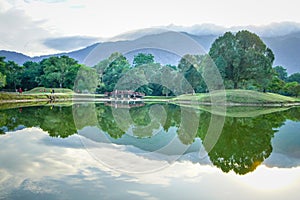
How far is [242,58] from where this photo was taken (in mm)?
41406

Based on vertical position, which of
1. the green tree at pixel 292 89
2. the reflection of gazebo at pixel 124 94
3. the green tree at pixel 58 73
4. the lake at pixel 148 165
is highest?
the green tree at pixel 58 73

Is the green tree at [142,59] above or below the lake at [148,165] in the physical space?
above

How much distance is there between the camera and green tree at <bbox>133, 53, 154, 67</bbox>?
195 ft

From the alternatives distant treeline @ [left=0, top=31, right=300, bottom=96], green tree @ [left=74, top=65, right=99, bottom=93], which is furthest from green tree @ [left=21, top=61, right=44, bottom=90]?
green tree @ [left=74, top=65, right=99, bottom=93]

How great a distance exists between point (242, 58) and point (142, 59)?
930 inches

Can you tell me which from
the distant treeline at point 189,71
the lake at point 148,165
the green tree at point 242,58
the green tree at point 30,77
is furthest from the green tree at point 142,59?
the lake at point 148,165

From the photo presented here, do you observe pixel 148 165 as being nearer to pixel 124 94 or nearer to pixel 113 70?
pixel 124 94

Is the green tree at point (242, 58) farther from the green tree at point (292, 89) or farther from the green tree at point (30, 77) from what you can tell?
the green tree at point (30, 77)

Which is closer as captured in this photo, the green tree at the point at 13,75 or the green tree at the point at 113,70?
the green tree at the point at 113,70

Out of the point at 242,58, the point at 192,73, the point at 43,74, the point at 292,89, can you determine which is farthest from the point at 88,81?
the point at 292,89

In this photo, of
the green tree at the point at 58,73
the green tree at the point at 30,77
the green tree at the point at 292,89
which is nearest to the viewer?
the green tree at the point at 292,89

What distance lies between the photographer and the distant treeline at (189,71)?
A: 4150 centimetres

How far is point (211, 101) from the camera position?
1465 inches

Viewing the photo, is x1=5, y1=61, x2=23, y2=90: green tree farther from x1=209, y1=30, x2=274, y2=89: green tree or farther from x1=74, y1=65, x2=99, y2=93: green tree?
x1=209, y1=30, x2=274, y2=89: green tree
